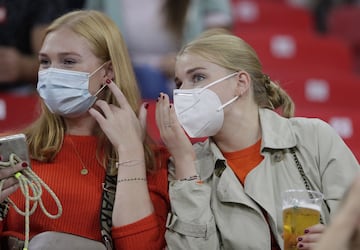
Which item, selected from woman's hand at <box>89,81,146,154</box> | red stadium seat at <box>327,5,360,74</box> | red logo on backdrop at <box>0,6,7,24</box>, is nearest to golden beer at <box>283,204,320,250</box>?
woman's hand at <box>89,81,146,154</box>

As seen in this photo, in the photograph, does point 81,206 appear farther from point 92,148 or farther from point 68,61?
point 68,61

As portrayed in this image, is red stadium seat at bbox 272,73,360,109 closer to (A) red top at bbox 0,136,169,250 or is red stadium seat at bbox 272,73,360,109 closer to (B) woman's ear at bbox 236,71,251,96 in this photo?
(B) woman's ear at bbox 236,71,251,96

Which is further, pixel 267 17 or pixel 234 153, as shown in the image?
pixel 267 17

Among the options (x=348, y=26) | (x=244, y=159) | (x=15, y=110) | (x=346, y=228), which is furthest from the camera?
(x=348, y=26)

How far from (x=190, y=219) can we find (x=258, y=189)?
0.20 meters

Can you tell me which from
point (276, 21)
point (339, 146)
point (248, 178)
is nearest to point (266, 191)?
point (248, 178)

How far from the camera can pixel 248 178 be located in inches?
102

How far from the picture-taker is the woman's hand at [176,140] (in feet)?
8.48

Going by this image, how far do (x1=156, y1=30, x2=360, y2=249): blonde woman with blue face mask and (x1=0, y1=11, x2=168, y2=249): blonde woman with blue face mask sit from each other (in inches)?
3.7

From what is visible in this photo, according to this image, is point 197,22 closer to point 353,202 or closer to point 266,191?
point 266,191

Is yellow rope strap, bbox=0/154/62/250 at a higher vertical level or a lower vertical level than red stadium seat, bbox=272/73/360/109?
higher

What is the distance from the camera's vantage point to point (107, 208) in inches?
104

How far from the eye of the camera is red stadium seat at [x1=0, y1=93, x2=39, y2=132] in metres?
3.65

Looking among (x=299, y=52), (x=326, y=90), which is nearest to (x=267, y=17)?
(x=299, y=52)
